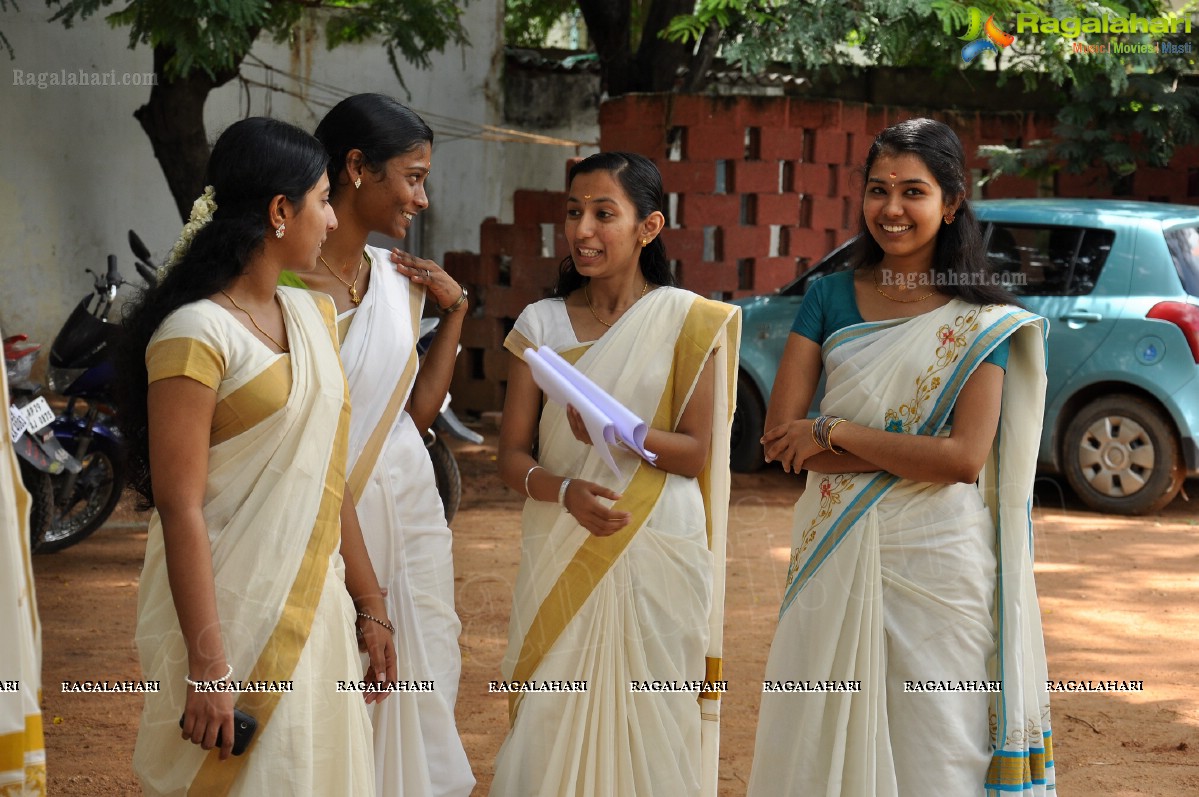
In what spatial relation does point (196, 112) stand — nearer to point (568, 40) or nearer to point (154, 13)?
point (154, 13)

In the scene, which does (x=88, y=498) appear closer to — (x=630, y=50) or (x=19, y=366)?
(x=19, y=366)

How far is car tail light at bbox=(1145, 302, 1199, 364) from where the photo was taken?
7.80 meters

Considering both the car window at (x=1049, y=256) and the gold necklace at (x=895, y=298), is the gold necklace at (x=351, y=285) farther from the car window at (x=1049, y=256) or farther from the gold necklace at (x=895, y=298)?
the car window at (x=1049, y=256)

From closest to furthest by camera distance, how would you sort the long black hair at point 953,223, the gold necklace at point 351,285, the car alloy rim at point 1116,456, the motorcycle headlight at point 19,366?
the long black hair at point 953,223
the gold necklace at point 351,285
the motorcycle headlight at point 19,366
the car alloy rim at point 1116,456

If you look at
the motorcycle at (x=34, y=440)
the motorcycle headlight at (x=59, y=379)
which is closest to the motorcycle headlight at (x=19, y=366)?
the motorcycle at (x=34, y=440)

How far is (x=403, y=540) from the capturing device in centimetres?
323

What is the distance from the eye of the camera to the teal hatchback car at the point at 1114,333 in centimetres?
793

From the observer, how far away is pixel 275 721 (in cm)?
239

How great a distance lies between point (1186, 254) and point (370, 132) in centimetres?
633

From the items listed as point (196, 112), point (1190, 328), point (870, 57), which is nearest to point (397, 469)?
point (1190, 328)

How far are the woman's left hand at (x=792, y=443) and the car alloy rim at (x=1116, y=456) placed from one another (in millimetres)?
5752

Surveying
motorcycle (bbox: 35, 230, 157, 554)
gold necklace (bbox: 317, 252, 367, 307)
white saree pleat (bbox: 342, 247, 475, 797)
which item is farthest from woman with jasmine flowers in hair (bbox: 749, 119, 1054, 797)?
motorcycle (bbox: 35, 230, 157, 554)

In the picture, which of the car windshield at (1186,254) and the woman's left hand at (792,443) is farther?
the car windshield at (1186,254)

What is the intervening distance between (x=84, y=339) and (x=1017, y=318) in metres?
5.13
